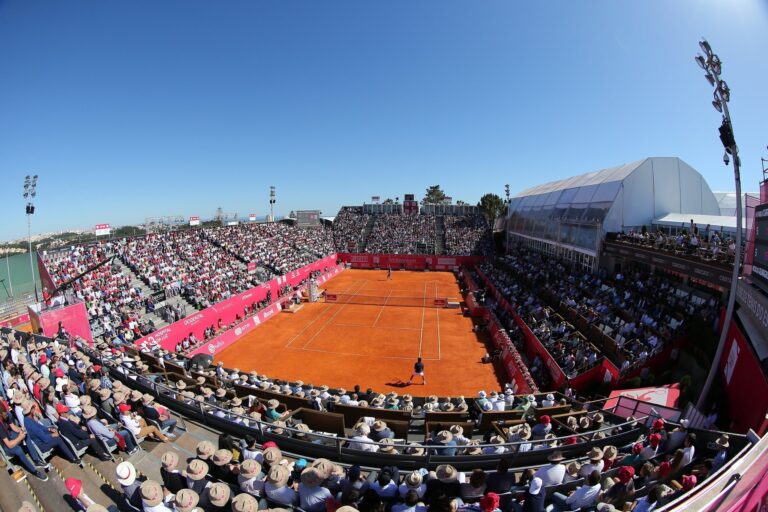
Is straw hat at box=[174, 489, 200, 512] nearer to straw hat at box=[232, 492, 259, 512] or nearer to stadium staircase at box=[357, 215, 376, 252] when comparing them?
straw hat at box=[232, 492, 259, 512]

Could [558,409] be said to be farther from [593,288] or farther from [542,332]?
[593,288]

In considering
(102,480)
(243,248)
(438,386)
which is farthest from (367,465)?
(243,248)

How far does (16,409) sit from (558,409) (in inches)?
534

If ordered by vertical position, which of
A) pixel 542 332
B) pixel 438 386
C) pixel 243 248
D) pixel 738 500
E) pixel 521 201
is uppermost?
pixel 521 201

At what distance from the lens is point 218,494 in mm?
4727

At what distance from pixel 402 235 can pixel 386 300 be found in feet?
92.4

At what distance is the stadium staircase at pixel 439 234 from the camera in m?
60.0

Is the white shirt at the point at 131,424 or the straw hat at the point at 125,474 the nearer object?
the straw hat at the point at 125,474

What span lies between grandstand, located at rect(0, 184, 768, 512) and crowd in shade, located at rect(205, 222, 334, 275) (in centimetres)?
45

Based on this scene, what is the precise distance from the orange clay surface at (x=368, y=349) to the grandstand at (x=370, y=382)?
0.22 m

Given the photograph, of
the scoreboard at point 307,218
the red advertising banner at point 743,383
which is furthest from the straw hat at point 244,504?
the scoreboard at point 307,218

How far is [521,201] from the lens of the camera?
5028 cm

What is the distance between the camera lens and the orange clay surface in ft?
65.1

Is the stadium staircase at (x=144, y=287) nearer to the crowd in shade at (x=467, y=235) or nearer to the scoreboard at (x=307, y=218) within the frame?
the scoreboard at (x=307, y=218)
